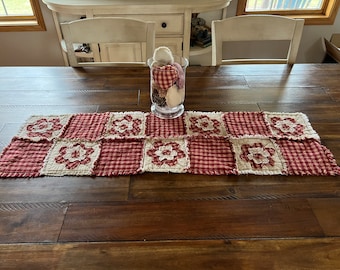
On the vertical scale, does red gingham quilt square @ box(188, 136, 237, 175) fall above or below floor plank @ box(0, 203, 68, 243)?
above

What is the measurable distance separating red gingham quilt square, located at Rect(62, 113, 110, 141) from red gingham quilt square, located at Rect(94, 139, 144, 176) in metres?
0.06

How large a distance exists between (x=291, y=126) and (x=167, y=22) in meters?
1.44

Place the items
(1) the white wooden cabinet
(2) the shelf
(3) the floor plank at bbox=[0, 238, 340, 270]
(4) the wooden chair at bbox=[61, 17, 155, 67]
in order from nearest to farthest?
(3) the floor plank at bbox=[0, 238, 340, 270] < (4) the wooden chair at bbox=[61, 17, 155, 67] < (1) the white wooden cabinet < (2) the shelf

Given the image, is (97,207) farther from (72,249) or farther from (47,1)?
(47,1)

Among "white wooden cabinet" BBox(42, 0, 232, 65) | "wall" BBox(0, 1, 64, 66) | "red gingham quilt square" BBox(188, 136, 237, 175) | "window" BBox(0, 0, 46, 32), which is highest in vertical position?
"white wooden cabinet" BBox(42, 0, 232, 65)

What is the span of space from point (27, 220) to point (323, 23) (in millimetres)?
2741

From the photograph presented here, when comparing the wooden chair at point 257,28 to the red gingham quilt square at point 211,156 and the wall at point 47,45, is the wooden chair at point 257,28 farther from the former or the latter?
the wall at point 47,45

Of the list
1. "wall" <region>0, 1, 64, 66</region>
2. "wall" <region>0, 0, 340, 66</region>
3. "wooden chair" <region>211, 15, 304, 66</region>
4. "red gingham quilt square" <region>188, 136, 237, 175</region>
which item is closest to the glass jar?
"red gingham quilt square" <region>188, 136, 237, 175</region>

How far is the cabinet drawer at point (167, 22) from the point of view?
80.4 inches

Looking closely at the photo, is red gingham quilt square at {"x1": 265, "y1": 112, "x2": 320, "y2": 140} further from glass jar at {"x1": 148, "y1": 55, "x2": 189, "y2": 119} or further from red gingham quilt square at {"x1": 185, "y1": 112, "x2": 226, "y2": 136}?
glass jar at {"x1": 148, "y1": 55, "x2": 189, "y2": 119}

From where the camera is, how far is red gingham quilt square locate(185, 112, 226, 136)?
937 mm

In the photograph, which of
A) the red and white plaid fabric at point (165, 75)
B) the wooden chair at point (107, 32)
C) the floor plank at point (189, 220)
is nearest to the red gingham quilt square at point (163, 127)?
the red and white plaid fabric at point (165, 75)

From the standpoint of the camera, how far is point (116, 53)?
7.25ft

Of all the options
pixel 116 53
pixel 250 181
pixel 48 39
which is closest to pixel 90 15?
pixel 116 53
